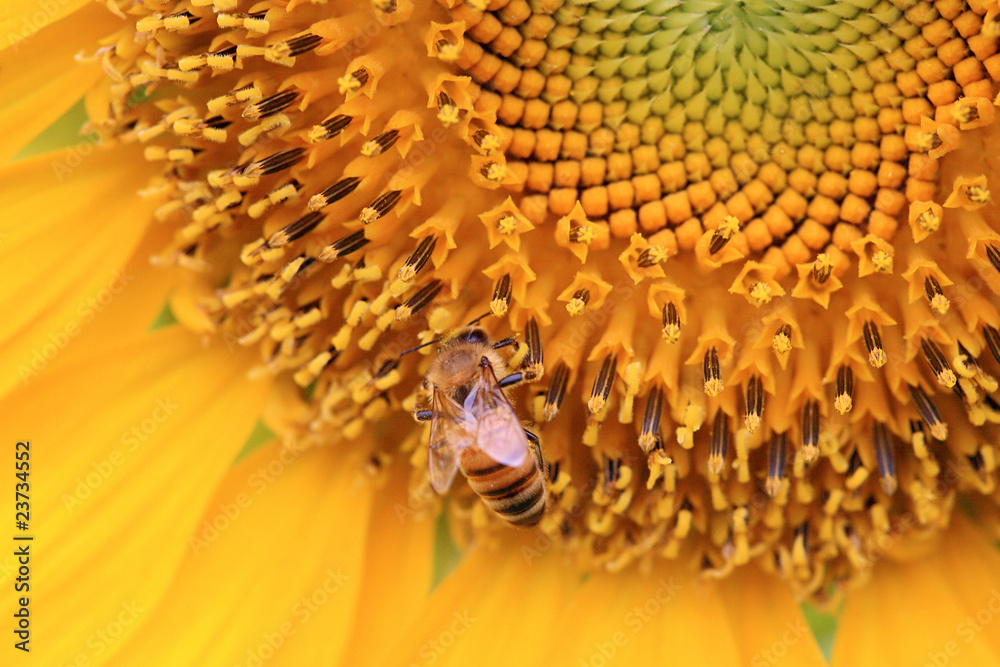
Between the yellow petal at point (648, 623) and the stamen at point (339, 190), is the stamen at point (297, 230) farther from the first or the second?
the yellow petal at point (648, 623)

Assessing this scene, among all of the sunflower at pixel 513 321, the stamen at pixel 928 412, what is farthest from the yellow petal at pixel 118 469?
the stamen at pixel 928 412

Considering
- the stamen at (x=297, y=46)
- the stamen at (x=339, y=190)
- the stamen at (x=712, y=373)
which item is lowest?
the stamen at (x=712, y=373)

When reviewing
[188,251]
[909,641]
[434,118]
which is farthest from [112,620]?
[909,641]

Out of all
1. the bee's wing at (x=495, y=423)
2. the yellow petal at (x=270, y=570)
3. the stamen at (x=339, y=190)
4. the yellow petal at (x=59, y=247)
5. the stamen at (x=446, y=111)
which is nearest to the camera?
the bee's wing at (x=495, y=423)

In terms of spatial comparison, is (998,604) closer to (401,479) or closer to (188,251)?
(401,479)

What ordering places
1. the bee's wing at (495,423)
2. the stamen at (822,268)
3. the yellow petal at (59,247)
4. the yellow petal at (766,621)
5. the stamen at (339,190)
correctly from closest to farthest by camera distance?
the bee's wing at (495,423)
the stamen at (822,268)
the stamen at (339,190)
the yellow petal at (59,247)
the yellow petal at (766,621)

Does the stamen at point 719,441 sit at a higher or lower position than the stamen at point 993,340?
lower

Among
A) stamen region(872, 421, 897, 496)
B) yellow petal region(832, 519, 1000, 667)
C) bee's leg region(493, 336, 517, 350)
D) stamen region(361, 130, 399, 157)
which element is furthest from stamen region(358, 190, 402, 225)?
yellow petal region(832, 519, 1000, 667)
